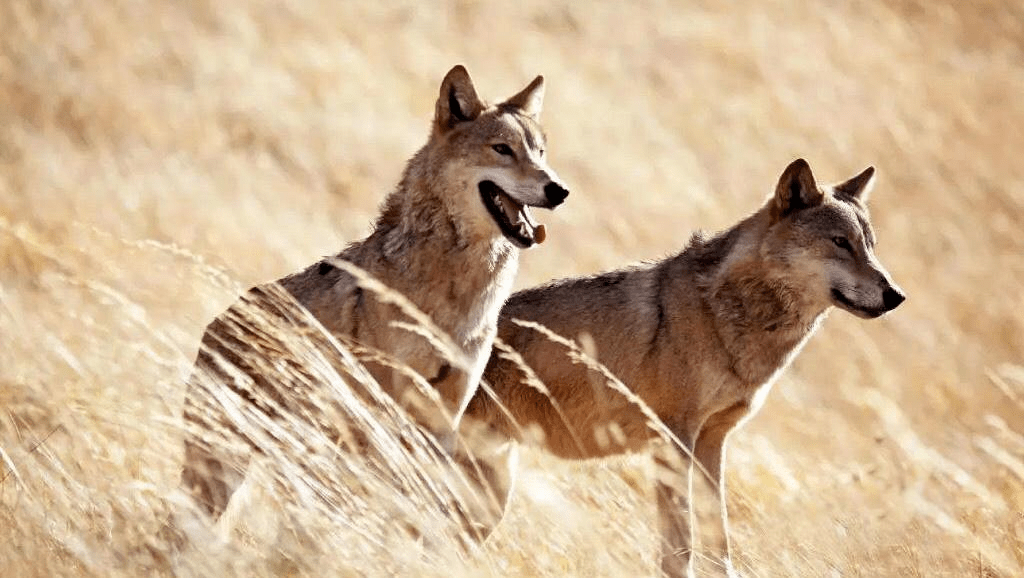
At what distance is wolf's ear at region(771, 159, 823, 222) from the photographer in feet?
26.4

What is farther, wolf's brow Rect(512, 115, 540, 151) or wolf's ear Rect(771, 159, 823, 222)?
wolf's ear Rect(771, 159, 823, 222)

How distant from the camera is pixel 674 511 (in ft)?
24.7

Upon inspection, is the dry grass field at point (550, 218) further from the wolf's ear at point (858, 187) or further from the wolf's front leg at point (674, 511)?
the wolf's ear at point (858, 187)

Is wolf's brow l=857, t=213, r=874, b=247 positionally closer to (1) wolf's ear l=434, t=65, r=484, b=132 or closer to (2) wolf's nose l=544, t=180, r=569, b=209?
(2) wolf's nose l=544, t=180, r=569, b=209

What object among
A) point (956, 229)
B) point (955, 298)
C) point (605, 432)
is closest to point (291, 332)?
point (605, 432)

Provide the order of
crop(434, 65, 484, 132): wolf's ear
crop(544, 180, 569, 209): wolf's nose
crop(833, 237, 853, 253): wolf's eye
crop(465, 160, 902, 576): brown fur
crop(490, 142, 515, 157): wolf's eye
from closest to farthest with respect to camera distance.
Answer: crop(544, 180, 569, 209): wolf's nose → crop(490, 142, 515, 157): wolf's eye → crop(434, 65, 484, 132): wolf's ear → crop(465, 160, 902, 576): brown fur → crop(833, 237, 853, 253): wolf's eye

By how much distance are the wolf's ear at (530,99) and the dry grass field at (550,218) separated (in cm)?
182

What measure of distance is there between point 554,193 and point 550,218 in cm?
1272

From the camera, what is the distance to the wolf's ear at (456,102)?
25.1 ft

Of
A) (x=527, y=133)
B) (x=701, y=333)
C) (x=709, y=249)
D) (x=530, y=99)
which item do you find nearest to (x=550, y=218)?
(x=709, y=249)

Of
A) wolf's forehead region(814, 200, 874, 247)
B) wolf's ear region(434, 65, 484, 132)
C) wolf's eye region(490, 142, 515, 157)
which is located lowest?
wolf's forehead region(814, 200, 874, 247)

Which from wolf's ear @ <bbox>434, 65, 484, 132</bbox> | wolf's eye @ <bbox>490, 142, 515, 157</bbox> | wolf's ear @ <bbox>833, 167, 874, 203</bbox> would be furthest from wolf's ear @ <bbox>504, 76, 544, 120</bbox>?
wolf's ear @ <bbox>833, 167, 874, 203</bbox>

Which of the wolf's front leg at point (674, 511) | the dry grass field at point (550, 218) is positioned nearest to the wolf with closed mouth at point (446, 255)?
the dry grass field at point (550, 218)

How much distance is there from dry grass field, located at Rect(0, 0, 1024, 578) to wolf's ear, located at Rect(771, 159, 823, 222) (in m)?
1.24
